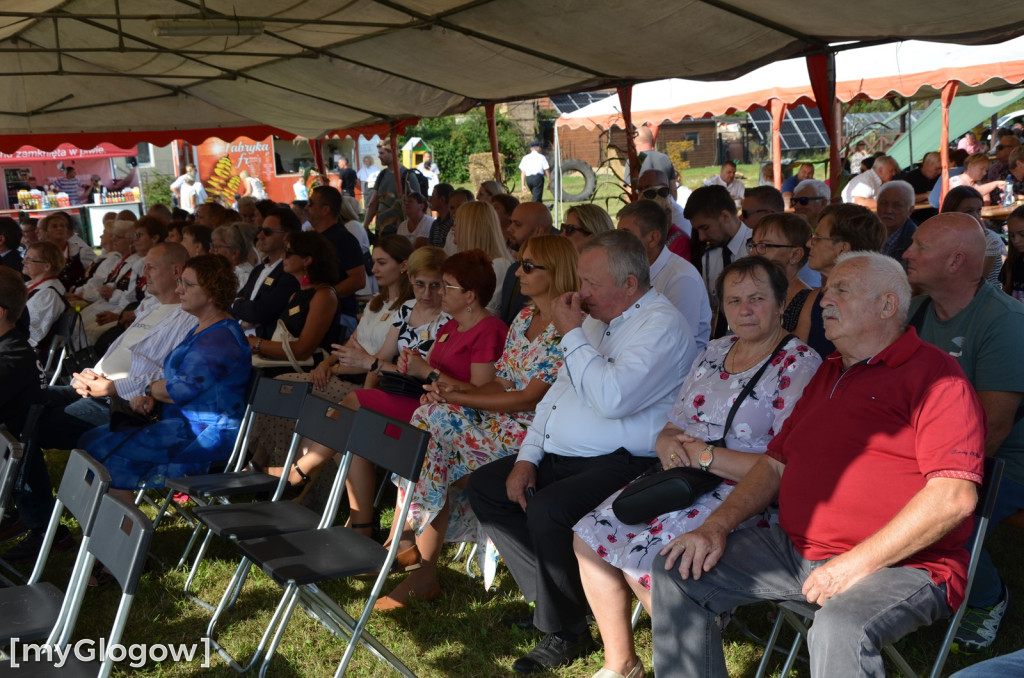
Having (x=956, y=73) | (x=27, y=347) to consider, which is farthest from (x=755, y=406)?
(x=956, y=73)

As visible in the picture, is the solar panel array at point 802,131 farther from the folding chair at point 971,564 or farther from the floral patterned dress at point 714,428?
the folding chair at point 971,564

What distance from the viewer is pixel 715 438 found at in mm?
2920

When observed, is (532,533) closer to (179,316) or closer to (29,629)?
(29,629)

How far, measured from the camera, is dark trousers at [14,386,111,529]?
416 cm

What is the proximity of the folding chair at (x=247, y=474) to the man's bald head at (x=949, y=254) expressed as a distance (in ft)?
7.77

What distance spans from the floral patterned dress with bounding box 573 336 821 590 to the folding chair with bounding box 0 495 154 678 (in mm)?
1281

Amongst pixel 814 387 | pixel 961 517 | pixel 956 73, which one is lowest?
pixel 961 517

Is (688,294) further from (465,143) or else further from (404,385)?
(465,143)

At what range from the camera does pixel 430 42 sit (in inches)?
308

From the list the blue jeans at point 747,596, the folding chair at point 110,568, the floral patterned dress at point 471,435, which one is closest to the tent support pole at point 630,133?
the floral patterned dress at point 471,435

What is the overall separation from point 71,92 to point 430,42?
4719mm

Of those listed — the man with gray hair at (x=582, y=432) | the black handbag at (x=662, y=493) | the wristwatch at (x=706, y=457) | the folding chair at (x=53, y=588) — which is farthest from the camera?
the man with gray hair at (x=582, y=432)

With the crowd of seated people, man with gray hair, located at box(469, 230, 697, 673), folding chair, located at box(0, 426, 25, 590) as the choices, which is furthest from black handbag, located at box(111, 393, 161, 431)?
man with gray hair, located at box(469, 230, 697, 673)

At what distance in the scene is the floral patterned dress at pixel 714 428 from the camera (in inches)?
108
